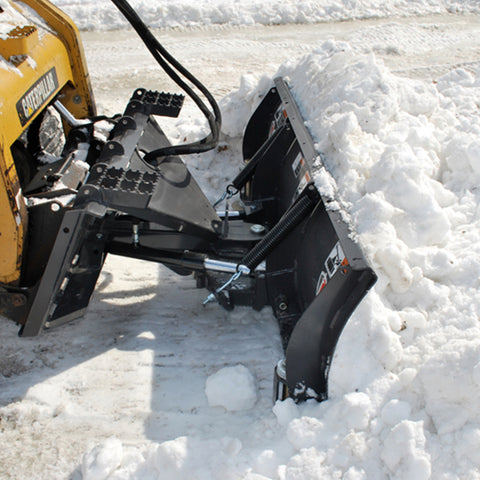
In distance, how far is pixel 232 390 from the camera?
8.26 feet

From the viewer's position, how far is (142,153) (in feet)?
10.4

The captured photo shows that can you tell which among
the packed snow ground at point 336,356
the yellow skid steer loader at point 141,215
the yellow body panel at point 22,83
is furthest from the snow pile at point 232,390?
the yellow body panel at point 22,83

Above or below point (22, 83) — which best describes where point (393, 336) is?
below

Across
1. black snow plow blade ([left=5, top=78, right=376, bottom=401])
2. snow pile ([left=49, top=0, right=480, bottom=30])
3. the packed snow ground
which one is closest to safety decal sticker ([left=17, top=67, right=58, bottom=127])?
black snow plow blade ([left=5, top=78, right=376, bottom=401])

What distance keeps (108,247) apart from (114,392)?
774mm

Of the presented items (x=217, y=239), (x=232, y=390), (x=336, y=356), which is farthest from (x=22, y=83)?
(x=336, y=356)

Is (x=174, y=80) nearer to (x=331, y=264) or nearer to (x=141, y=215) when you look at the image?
(x=141, y=215)

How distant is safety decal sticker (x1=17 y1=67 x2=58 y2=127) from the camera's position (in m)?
2.41

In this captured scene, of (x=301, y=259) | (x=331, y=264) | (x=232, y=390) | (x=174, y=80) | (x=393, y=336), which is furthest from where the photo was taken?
(x=174, y=80)

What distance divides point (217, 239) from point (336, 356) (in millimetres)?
1092

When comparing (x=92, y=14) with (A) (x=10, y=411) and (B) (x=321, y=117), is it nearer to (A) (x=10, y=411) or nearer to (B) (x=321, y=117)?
(B) (x=321, y=117)

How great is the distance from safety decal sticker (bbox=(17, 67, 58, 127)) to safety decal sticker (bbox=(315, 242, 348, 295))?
1619 millimetres

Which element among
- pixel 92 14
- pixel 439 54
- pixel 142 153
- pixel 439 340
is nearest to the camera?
→ pixel 439 340

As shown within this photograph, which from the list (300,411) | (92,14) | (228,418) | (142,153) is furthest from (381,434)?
(92,14)
